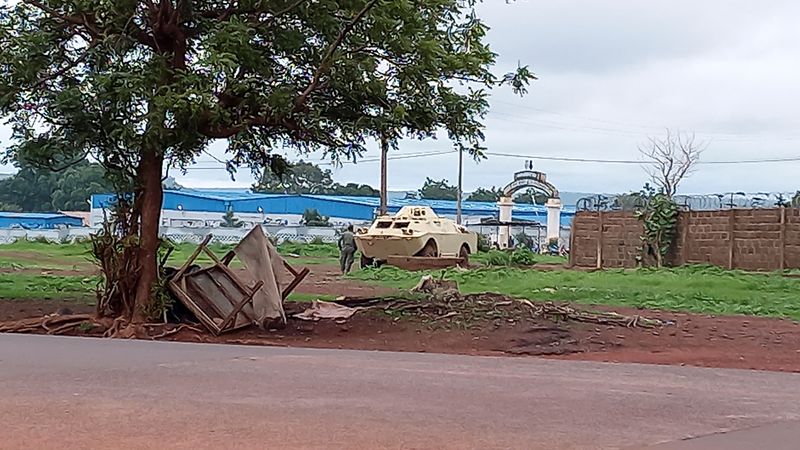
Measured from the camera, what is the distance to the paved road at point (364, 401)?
23.8 ft

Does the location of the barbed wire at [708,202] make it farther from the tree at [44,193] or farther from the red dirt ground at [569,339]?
the tree at [44,193]

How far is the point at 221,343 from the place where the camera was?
14477mm

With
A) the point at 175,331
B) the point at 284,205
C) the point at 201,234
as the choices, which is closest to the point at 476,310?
the point at 175,331

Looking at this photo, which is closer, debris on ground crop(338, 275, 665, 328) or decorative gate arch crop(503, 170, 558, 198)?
debris on ground crop(338, 275, 665, 328)

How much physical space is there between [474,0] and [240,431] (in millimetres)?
10341

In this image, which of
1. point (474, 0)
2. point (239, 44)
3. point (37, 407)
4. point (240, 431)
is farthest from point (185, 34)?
point (240, 431)

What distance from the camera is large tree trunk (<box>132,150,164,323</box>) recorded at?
52.7 feet

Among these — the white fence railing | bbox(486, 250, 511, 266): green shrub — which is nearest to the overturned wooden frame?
bbox(486, 250, 511, 266): green shrub

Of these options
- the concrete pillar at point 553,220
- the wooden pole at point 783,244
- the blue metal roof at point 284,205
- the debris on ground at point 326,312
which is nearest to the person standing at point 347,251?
the wooden pole at point 783,244

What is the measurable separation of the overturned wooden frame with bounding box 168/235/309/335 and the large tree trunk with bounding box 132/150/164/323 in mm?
378

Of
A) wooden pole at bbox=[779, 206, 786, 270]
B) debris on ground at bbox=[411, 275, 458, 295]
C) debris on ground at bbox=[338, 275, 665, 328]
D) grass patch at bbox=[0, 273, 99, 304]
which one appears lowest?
grass patch at bbox=[0, 273, 99, 304]

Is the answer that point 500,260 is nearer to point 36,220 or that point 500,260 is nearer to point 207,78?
point 207,78

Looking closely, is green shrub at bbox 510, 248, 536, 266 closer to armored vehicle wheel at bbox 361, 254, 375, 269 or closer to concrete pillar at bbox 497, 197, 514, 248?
armored vehicle wheel at bbox 361, 254, 375, 269

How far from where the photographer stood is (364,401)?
29.0 feet
